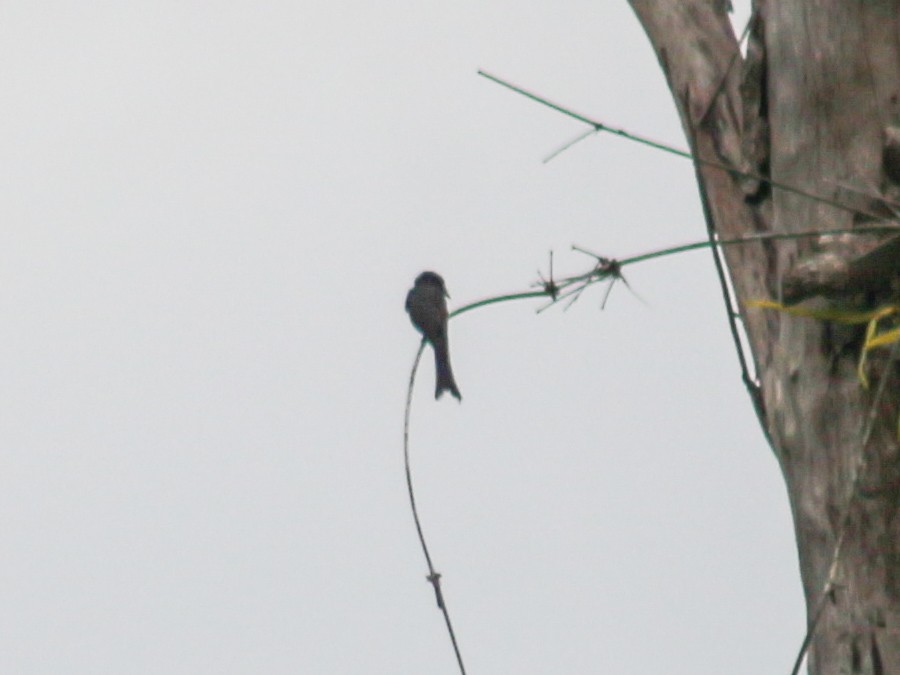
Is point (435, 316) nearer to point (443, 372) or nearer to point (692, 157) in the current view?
point (443, 372)

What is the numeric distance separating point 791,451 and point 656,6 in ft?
4.73

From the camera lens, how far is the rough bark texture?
2.74 metres

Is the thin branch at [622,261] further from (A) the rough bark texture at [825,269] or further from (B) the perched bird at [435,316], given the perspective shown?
(B) the perched bird at [435,316]

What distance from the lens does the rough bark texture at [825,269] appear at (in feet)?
9.00

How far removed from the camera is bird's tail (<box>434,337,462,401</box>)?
8734 mm

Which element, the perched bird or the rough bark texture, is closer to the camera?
the rough bark texture

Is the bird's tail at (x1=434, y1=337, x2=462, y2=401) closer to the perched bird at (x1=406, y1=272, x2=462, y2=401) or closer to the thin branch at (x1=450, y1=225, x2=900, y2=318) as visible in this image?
the perched bird at (x1=406, y1=272, x2=462, y2=401)

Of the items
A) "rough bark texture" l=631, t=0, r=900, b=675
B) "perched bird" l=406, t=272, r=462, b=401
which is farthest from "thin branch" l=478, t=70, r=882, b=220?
"perched bird" l=406, t=272, r=462, b=401

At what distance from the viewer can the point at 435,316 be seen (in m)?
9.09

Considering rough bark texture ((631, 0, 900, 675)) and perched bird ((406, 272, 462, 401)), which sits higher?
perched bird ((406, 272, 462, 401))

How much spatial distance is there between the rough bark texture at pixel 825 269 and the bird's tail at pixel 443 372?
17.4 ft

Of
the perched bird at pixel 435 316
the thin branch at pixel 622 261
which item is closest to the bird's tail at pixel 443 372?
the perched bird at pixel 435 316

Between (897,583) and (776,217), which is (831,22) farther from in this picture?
(897,583)

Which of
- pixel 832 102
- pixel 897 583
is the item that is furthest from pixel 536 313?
pixel 897 583
